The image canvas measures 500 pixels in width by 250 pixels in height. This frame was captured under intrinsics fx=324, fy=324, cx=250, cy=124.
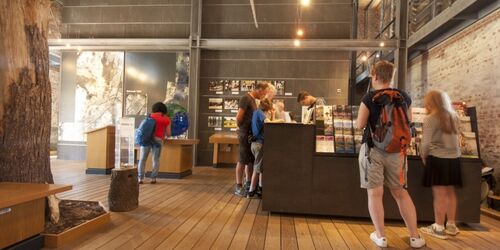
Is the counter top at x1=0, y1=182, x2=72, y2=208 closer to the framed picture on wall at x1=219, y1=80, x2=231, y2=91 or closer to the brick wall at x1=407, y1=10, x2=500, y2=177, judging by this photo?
the brick wall at x1=407, y1=10, x2=500, y2=177

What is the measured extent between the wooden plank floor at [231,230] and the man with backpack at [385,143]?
374 millimetres

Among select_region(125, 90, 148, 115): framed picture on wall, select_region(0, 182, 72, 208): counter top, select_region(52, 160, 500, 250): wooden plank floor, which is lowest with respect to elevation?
select_region(52, 160, 500, 250): wooden plank floor

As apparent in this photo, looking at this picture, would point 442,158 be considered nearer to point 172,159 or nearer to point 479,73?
point 479,73

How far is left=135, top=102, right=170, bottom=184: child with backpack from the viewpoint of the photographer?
5465mm

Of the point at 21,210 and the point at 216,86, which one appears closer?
the point at 21,210

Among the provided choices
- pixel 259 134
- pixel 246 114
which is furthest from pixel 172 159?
pixel 259 134

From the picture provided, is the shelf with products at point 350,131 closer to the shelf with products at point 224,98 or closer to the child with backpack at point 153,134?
the child with backpack at point 153,134

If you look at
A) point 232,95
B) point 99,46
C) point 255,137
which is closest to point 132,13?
point 99,46

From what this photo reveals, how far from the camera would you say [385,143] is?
265 centimetres

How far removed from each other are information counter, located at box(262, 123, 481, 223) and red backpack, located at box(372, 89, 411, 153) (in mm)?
990

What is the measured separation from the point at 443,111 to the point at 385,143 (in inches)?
37.2

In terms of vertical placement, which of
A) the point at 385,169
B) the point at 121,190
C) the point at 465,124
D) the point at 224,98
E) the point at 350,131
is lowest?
the point at 121,190

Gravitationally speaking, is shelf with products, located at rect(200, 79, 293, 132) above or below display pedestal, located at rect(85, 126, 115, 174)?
above

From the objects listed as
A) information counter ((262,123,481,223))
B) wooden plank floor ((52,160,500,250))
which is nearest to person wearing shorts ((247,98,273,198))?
wooden plank floor ((52,160,500,250))
